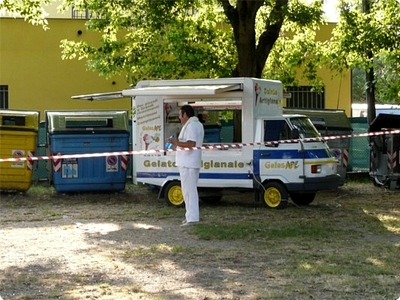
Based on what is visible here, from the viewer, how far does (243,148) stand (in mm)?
13570

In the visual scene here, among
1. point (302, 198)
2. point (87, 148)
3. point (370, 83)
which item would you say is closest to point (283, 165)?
point (302, 198)

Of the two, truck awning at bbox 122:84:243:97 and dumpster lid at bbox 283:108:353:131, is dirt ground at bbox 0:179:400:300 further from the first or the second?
dumpster lid at bbox 283:108:353:131

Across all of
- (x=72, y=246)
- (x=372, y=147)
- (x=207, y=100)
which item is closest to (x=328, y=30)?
(x=372, y=147)

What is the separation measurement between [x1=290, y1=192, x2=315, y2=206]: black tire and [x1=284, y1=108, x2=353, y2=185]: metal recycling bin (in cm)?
264

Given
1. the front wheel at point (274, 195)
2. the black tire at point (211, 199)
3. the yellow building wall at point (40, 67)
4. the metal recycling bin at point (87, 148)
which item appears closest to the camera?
the front wheel at point (274, 195)

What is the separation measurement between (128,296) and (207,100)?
291 inches

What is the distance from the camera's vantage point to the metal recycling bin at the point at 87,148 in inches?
619

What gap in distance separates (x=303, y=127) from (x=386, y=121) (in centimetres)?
459

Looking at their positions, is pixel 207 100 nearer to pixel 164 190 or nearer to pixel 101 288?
pixel 164 190

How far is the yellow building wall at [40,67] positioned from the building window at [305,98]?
19.5 ft

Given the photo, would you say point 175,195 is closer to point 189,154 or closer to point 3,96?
point 189,154

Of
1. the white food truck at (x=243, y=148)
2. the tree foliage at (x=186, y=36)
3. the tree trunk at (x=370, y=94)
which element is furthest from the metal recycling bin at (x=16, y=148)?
the tree trunk at (x=370, y=94)

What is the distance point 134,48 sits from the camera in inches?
721

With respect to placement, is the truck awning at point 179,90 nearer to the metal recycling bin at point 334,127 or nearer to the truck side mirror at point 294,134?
the truck side mirror at point 294,134
